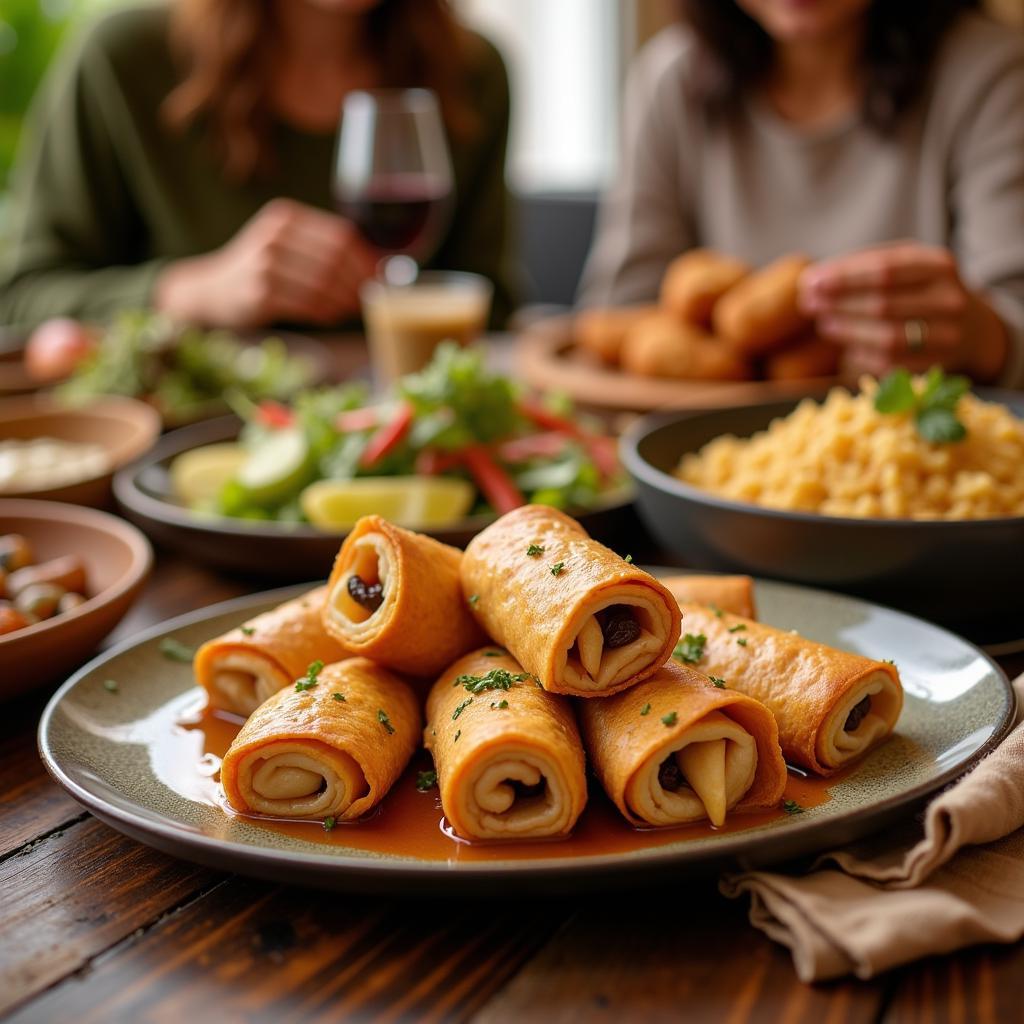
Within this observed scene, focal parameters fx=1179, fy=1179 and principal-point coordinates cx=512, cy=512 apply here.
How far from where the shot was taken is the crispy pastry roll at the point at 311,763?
1.04 m

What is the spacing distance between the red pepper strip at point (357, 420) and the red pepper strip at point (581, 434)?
0.28 metres

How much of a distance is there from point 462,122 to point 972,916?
3736 mm

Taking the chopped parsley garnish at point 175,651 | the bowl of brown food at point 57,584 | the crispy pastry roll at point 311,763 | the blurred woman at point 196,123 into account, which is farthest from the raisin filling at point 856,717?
the blurred woman at point 196,123

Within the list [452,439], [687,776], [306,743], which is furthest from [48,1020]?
[452,439]

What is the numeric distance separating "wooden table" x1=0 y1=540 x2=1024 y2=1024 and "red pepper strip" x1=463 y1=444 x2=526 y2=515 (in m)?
0.96

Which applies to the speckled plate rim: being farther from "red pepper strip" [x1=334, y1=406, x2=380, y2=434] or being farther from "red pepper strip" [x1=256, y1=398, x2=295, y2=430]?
"red pepper strip" [x1=256, y1=398, x2=295, y2=430]

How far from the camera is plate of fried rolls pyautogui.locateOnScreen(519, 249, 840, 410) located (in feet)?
8.23

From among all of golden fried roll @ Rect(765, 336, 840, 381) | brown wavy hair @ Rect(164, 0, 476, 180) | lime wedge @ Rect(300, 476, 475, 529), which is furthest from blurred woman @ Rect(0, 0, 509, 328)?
lime wedge @ Rect(300, 476, 475, 529)

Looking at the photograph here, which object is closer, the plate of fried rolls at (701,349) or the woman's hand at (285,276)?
the plate of fried rolls at (701,349)

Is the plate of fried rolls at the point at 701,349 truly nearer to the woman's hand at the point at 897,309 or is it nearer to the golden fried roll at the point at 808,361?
the golden fried roll at the point at 808,361

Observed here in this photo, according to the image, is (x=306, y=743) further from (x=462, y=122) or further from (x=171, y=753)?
(x=462, y=122)

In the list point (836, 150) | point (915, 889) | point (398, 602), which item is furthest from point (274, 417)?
point (836, 150)

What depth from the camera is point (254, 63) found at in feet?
12.7

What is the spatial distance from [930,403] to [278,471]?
41.0 inches
